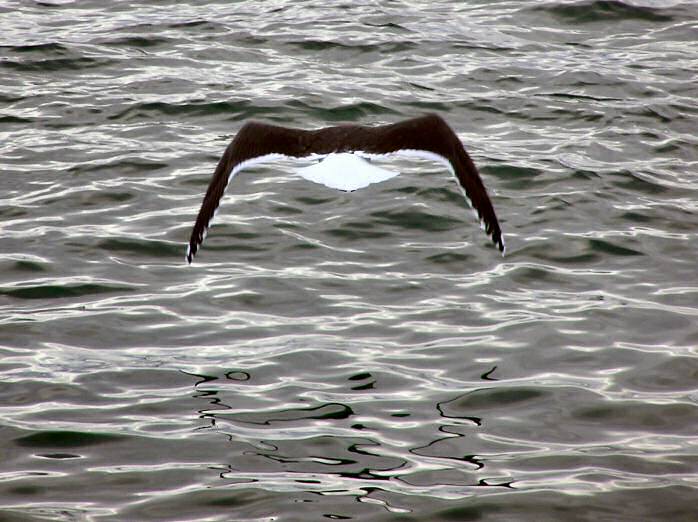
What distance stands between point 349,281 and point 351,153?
1.14 metres

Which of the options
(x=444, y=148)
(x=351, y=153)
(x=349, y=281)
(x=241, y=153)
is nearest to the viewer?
(x=444, y=148)

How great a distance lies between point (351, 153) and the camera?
805 centimetres

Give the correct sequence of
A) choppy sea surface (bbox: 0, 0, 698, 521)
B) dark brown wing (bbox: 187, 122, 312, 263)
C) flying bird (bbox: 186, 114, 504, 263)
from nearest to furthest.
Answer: choppy sea surface (bbox: 0, 0, 698, 521) < flying bird (bbox: 186, 114, 504, 263) < dark brown wing (bbox: 187, 122, 312, 263)

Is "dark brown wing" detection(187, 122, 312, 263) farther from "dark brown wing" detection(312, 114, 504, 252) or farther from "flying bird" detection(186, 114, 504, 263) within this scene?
"dark brown wing" detection(312, 114, 504, 252)

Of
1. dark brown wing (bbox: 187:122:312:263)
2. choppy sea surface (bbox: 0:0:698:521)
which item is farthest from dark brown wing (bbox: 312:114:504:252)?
choppy sea surface (bbox: 0:0:698:521)

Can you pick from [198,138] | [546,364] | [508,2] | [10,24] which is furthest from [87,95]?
[546,364]

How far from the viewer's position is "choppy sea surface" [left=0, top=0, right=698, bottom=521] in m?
6.48

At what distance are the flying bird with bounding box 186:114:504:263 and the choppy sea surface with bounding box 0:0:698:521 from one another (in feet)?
2.69

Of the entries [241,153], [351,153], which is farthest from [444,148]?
[241,153]

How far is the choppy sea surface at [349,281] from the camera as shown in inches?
255

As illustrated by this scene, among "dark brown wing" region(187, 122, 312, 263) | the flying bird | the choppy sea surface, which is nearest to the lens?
the choppy sea surface

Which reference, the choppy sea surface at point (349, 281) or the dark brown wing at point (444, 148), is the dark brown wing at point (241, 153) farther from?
the choppy sea surface at point (349, 281)

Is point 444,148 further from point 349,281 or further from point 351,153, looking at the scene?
point 349,281

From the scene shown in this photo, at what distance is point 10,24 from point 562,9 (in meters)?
6.68
